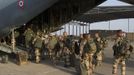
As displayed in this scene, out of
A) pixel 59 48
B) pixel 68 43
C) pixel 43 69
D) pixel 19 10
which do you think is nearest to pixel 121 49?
pixel 68 43

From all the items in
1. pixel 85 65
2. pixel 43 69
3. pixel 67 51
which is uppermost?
pixel 67 51

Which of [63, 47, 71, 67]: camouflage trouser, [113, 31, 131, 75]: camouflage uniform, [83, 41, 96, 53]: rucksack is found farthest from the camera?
[63, 47, 71, 67]: camouflage trouser

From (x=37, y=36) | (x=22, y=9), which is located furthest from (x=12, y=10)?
(x=37, y=36)

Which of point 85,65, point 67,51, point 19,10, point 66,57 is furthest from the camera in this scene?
point 19,10

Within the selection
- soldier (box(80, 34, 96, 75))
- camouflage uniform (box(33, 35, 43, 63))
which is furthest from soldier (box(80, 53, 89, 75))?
camouflage uniform (box(33, 35, 43, 63))

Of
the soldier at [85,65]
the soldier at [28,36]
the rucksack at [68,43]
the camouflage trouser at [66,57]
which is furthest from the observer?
the soldier at [28,36]

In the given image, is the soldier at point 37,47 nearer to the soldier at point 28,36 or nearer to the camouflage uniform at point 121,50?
the soldier at point 28,36

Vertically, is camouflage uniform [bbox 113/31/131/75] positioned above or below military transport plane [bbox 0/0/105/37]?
below

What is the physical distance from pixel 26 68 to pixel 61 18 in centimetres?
405

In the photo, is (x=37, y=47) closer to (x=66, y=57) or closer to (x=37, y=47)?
(x=37, y=47)

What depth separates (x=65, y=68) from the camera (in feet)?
48.0

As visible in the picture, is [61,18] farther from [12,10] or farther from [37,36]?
[12,10]

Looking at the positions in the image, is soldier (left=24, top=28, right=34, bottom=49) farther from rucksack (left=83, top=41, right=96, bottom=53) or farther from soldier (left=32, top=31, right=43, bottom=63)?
rucksack (left=83, top=41, right=96, bottom=53)

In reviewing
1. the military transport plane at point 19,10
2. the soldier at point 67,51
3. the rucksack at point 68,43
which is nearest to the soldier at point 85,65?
the soldier at point 67,51
